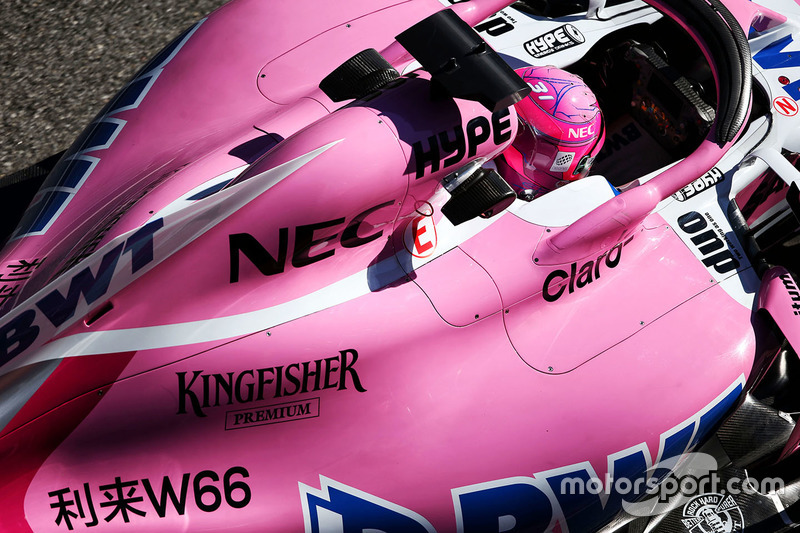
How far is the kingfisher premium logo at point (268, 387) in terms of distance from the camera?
8.55ft

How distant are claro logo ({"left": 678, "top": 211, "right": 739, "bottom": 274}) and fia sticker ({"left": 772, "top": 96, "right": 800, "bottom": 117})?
0.76m

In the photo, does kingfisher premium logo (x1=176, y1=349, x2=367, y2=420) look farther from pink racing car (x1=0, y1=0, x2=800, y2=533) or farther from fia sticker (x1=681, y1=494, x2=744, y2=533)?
fia sticker (x1=681, y1=494, x2=744, y2=533)

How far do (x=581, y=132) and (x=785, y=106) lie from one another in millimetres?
1188

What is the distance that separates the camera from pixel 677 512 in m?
3.49

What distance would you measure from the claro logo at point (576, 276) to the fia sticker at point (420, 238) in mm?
464

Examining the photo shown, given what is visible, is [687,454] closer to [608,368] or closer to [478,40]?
[608,368]

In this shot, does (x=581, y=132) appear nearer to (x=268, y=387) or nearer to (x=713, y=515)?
(x=268, y=387)

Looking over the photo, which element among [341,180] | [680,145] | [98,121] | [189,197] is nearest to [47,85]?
[98,121]

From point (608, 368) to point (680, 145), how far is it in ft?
4.68

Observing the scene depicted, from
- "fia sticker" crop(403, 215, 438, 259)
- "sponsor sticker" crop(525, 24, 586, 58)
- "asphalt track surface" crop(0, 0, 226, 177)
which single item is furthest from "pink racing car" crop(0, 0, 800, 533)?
"asphalt track surface" crop(0, 0, 226, 177)

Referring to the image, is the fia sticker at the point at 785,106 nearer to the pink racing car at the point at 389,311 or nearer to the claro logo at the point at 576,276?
the pink racing car at the point at 389,311

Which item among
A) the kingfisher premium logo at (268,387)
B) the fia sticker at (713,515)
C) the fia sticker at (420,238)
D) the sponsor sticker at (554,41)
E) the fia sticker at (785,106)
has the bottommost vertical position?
the fia sticker at (713,515)

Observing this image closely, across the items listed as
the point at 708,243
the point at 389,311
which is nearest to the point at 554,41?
the point at 708,243

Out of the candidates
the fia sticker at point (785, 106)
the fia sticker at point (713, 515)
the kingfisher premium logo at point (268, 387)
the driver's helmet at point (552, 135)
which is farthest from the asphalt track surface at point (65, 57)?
the fia sticker at point (713, 515)
